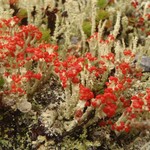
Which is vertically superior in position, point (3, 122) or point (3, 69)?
point (3, 69)

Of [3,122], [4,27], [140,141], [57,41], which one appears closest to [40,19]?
[57,41]

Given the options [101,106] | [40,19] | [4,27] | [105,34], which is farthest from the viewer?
[105,34]

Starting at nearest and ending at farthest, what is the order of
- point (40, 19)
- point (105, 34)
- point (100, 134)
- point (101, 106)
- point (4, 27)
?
1. point (101, 106)
2. point (100, 134)
3. point (4, 27)
4. point (40, 19)
5. point (105, 34)

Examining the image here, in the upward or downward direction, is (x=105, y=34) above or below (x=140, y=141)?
above

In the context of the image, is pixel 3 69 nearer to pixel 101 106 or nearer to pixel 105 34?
pixel 101 106

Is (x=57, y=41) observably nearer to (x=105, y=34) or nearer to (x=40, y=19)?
(x=40, y=19)

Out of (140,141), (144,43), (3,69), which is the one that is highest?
(3,69)

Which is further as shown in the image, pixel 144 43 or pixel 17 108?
pixel 144 43

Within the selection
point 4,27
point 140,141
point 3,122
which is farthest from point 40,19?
point 140,141

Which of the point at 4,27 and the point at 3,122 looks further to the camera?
the point at 4,27
